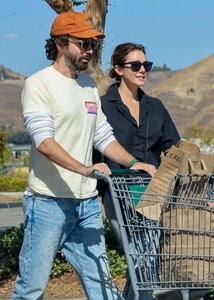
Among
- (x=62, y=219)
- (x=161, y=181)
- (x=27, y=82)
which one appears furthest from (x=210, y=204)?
(x=27, y=82)

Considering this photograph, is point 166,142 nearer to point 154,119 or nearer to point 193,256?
point 154,119

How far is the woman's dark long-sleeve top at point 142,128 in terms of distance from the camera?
6.34 meters

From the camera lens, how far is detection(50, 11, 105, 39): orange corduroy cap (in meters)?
5.38

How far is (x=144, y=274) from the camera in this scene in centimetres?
523

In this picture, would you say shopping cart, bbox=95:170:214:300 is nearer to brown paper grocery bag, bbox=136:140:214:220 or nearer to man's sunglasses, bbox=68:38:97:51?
brown paper grocery bag, bbox=136:140:214:220

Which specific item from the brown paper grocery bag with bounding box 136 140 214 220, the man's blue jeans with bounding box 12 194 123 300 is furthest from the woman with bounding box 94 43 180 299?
the brown paper grocery bag with bounding box 136 140 214 220

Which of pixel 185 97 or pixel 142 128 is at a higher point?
pixel 142 128

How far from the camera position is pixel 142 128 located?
6.39 m

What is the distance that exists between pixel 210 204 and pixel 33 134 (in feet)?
3.78

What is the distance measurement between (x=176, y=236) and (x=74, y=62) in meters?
1.25

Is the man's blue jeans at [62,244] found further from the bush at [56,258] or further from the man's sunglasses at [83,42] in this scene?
the bush at [56,258]

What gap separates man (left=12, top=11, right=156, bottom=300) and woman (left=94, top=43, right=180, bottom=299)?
0.72 metres

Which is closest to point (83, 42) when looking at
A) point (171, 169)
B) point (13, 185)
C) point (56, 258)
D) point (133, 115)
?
point (171, 169)

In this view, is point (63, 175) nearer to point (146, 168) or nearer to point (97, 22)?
point (146, 168)
